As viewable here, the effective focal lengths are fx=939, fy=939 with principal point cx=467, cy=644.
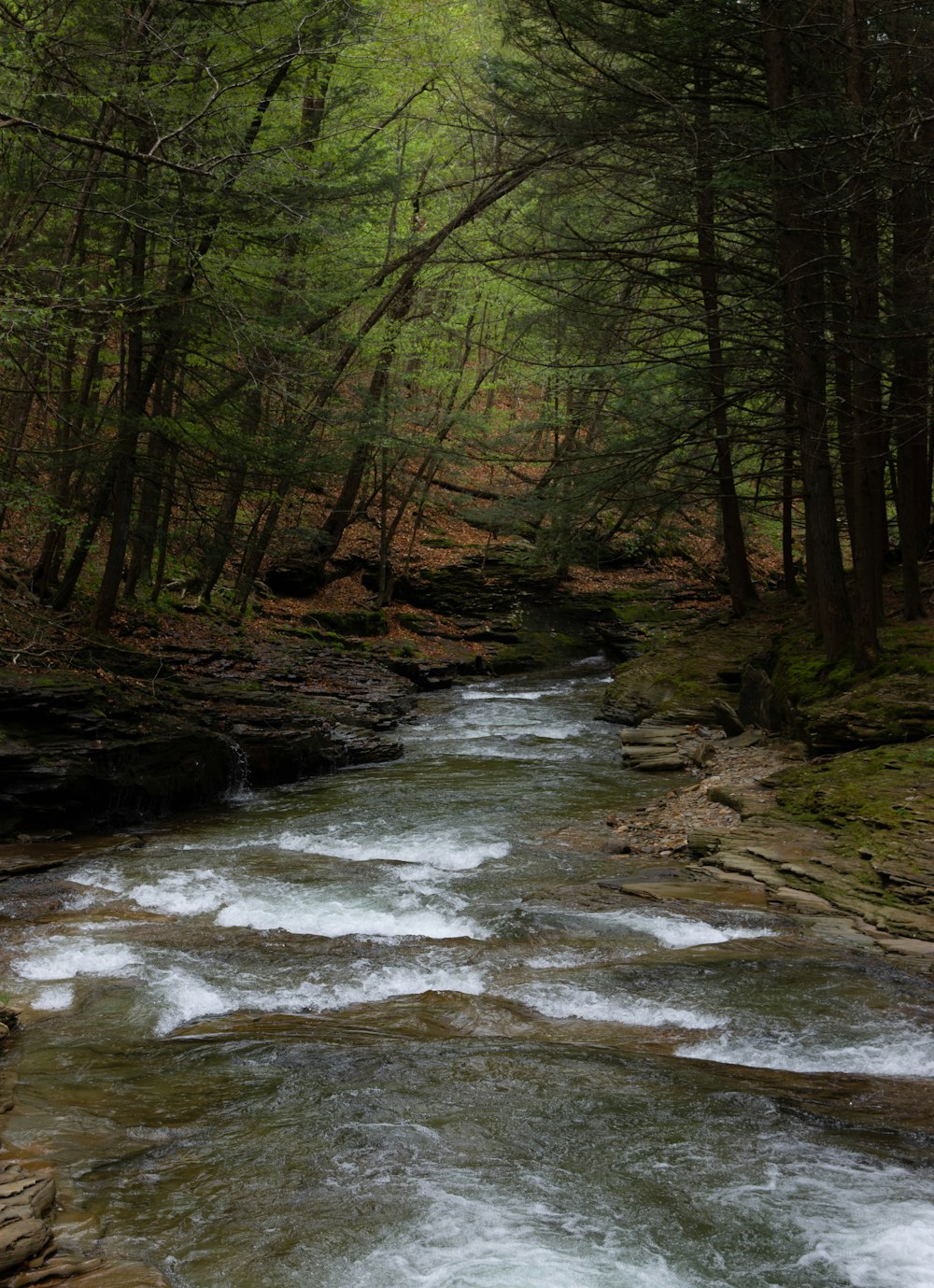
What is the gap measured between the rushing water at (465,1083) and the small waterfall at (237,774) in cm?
348

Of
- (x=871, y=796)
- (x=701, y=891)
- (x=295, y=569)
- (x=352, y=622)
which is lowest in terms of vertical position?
(x=701, y=891)

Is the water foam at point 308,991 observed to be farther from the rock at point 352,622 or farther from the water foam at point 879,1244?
the rock at point 352,622

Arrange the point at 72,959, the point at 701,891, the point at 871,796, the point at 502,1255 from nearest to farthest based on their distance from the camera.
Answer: the point at 502,1255 → the point at 72,959 → the point at 701,891 → the point at 871,796

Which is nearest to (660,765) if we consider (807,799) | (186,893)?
(807,799)

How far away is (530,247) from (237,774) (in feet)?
23.7

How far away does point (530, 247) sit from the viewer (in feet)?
34.1

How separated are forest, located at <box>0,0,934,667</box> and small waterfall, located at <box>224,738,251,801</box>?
2748 millimetres

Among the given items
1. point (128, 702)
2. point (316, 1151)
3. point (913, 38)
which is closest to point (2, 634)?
point (128, 702)

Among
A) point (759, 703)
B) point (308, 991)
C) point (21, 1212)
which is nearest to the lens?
point (21, 1212)

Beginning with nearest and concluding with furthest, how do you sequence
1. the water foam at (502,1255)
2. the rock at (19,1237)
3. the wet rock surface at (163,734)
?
the rock at (19,1237), the water foam at (502,1255), the wet rock surface at (163,734)

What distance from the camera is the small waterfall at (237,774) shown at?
464 inches

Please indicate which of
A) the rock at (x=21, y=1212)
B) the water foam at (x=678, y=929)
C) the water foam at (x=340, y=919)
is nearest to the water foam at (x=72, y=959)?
the water foam at (x=340, y=919)

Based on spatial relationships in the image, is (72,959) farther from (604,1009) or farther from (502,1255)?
(502,1255)

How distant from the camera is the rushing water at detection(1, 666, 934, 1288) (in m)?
3.29
